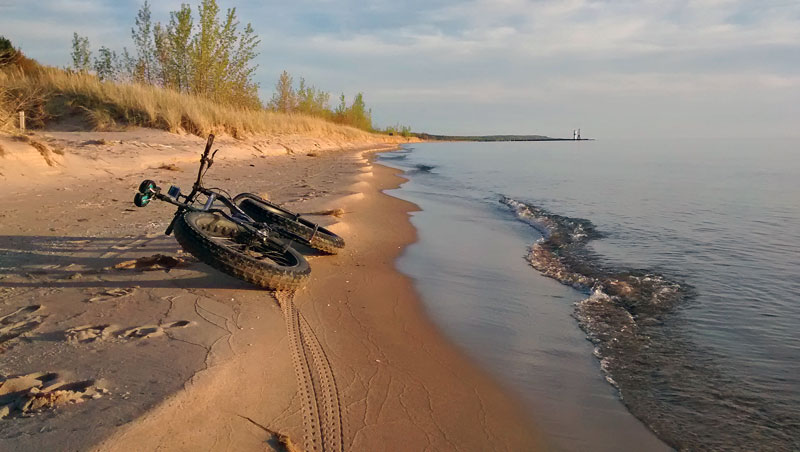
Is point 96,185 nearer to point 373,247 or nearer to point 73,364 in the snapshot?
point 373,247

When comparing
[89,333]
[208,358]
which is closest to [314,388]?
[208,358]

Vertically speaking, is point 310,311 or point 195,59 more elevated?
point 195,59

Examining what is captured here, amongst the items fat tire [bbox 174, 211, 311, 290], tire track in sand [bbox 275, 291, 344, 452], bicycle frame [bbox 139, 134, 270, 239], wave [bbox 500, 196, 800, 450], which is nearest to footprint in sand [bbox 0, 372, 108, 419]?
tire track in sand [bbox 275, 291, 344, 452]

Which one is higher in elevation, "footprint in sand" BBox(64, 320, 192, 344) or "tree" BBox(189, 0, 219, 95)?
"tree" BBox(189, 0, 219, 95)

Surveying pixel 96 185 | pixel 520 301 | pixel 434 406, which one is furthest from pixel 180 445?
pixel 96 185

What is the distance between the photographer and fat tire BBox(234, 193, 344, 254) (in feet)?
18.4

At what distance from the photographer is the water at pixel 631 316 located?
307 centimetres

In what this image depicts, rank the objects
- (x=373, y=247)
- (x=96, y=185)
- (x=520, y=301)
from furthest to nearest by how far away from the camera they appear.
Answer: (x=96, y=185)
(x=373, y=247)
(x=520, y=301)

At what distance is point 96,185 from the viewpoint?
29.1 ft

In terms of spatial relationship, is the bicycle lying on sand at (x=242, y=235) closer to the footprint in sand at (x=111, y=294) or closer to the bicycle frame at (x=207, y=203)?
the bicycle frame at (x=207, y=203)

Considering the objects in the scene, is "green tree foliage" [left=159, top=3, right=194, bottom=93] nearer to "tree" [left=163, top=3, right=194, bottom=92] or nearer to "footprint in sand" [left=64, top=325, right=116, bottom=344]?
"tree" [left=163, top=3, right=194, bottom=92]

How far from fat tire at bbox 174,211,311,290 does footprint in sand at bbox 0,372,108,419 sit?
1.47 meters

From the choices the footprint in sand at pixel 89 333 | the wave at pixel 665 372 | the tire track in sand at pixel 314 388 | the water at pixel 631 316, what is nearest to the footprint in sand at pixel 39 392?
the footprint in sand at pixel 89 333

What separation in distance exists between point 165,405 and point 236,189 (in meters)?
7.98
